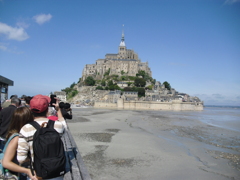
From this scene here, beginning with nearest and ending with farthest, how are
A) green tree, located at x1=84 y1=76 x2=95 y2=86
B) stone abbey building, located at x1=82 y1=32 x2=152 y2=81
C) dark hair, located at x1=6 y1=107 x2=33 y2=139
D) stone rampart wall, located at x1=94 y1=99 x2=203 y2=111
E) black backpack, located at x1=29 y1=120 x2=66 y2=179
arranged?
black backpack, located at x1=29 y1=120 x2=66 y2=179 < dark hair, located at x1=6 y1=107 x2=33 y2=139 < stone rampart wall, located at x1=94 y1=99 x2=203 y2=111 < green tree, located at x1=84 y1=76 x2=95 y2=86 < stone abbey building, located at x1=82 y1=32 x2=152 y2=81

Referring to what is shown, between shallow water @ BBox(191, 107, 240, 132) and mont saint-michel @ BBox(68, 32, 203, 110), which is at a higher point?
mont saint-michel @ BBox(68, 32, 203, 110)

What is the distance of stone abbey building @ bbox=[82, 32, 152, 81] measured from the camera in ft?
293

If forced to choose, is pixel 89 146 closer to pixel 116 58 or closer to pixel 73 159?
pixel 73 159

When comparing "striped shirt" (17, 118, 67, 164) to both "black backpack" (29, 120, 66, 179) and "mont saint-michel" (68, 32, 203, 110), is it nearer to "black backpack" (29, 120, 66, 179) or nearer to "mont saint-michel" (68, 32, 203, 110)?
"black backpack" (29, 120, 66, 179)

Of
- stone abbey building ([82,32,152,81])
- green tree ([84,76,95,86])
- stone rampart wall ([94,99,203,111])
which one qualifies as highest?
stone abbey building ([82,32,152,81])

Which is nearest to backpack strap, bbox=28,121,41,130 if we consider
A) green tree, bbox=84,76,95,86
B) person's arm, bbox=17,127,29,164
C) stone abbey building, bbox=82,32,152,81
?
person's arm, bbox=17,127,29,164

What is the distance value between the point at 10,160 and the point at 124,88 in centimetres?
7246

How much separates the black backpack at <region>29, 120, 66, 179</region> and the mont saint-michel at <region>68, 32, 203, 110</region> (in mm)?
61873

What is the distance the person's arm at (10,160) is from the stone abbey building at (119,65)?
283 feet

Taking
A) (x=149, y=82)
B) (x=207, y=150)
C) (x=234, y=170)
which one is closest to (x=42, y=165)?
(x=234, y=170)

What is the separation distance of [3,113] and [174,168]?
605cm

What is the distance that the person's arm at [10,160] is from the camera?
8.27 feet

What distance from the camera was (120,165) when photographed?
766 centimetres

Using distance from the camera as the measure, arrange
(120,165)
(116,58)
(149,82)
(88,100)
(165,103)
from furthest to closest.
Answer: (116,58), (149,82), (88,100), (165,103), (120,165)
